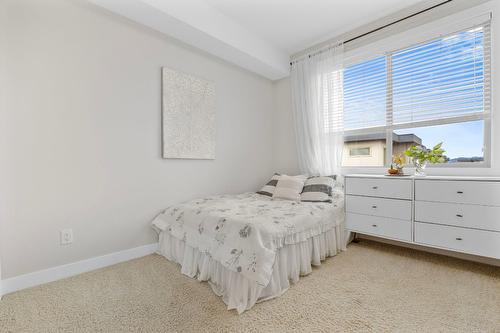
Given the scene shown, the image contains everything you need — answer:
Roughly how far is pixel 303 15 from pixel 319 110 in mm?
1145

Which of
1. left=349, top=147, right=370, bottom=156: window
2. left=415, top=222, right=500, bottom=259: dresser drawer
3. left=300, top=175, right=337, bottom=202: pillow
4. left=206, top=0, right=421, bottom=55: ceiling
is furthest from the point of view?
left=349, top=147, right=370, bottom=156: window

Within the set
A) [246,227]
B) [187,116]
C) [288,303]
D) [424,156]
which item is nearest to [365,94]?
[424,156]

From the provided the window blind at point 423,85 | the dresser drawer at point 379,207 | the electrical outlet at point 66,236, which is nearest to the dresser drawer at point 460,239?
the dresser drawer at point 379,207

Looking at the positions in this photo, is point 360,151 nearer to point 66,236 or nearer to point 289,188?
point 289,188

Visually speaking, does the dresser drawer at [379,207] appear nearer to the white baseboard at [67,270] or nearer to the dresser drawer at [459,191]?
the dresser drawer at [459,191]

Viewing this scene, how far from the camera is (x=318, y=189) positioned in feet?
8.98

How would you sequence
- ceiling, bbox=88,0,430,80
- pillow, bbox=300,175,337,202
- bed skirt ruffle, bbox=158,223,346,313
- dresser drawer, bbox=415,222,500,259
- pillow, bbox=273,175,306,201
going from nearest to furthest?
bed skirt ruffle, bbox=158,223,346,313
dresser drawer, bbox=415,222,500,259
ceiling, bbox=88,0,430,80
pillow, bbox=300,175,337,202
pillow, bbox=273,175,306,201

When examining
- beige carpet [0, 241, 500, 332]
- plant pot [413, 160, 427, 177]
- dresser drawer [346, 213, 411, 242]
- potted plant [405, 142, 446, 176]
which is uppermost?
potted plant [405, 142, 446, 176]

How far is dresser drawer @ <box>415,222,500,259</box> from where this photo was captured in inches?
73.6

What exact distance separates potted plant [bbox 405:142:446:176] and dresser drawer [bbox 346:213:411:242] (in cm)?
57

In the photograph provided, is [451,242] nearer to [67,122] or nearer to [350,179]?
[350,179]

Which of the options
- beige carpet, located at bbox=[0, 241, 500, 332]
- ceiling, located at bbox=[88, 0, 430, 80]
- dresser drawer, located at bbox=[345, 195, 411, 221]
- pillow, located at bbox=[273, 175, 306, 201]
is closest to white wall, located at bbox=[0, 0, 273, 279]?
ceiling, located at bbox=[88, 0, 430, 80]

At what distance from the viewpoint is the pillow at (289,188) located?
2.82 m

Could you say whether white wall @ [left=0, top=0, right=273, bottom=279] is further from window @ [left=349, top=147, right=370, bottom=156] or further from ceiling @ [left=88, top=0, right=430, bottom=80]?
window @ [left=349, top=147, right=370, bottom=156]
